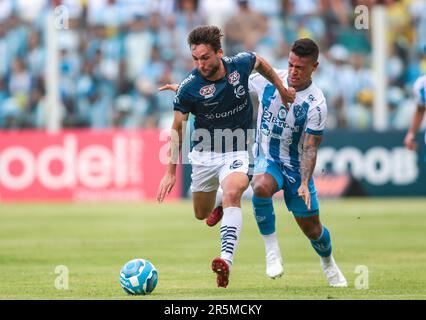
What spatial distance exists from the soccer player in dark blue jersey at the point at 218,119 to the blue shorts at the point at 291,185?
12.8 inches

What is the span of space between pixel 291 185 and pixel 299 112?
79cm

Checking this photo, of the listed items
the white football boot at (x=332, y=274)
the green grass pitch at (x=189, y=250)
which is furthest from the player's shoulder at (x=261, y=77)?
the green grass pitch at (x=189, y=250)

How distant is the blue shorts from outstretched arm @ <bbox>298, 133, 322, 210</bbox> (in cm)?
20

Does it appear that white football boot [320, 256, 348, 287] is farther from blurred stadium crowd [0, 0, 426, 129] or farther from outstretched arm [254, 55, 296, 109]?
blurred stadium crowd [0, 0, 426, 129]

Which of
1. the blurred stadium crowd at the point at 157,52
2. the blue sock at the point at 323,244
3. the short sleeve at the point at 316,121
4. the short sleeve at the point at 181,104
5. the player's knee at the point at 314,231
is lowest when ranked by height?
the blue sock at the point at 323,244

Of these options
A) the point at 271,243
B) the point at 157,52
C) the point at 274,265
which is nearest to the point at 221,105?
the point at 271,243

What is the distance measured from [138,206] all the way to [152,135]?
1.79 metres

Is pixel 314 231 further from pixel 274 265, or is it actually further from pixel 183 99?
pixel 183 99

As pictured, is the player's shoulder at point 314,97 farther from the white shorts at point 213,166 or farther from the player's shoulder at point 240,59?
the white shorts at point 213,166

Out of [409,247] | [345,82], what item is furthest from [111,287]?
[345,82]

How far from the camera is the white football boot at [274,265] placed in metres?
11.2

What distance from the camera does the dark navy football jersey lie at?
10914mm
